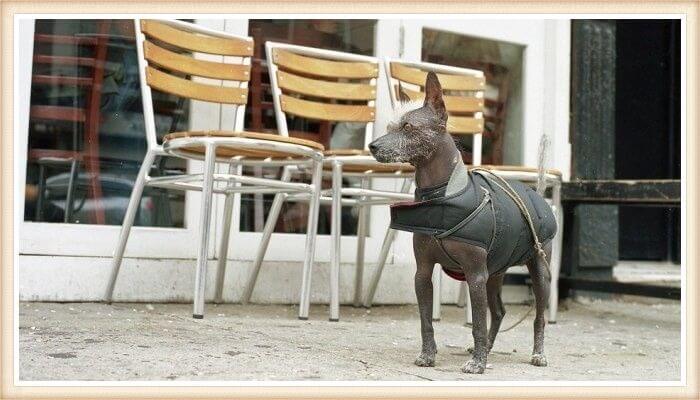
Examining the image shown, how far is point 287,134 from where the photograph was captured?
3949mm

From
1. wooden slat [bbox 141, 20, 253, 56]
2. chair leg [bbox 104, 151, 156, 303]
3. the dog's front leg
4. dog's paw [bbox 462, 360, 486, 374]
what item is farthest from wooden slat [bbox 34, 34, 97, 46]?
dog's paw [bbox 462, 360, 486, 374]

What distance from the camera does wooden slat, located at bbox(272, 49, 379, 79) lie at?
3945mm

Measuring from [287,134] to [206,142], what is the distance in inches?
32.9

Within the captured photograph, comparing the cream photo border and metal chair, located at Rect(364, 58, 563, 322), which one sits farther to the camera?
metal chair, located at Rect(364, 58, 563, 322)

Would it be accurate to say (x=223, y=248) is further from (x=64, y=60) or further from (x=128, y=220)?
(x=64, y=60)

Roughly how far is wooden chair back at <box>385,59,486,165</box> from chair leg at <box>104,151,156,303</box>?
1173 mm

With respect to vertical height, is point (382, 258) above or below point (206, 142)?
below

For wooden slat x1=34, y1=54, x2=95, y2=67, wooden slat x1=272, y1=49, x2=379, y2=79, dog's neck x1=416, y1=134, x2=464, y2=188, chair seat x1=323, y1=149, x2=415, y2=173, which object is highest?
wooden slat x1=272, y1=49, x2=379, y2=79

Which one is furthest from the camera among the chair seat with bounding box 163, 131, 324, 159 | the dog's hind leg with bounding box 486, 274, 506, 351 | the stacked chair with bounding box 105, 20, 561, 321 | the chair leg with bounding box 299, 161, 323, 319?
the chair leg with bounding box 299, 161, 323, 319

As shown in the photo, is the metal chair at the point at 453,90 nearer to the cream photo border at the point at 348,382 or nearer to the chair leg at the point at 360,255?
the chair leg at the point at 360,255

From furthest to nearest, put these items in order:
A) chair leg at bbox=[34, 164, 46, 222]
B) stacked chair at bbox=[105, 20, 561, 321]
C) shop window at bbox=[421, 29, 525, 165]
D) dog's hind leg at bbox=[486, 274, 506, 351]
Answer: shop window at bbox=[421, 29, 525, 165]
chair leg at bbox=[34, 164, 46, 222]
stacked chair at bbox=[105, 20, 561, 321]
dog's hind leg at bbox=[486, 274, 506, 351]

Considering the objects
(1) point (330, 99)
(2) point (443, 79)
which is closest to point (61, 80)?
(1) point (330, 99)

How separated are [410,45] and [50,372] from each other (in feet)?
9.29

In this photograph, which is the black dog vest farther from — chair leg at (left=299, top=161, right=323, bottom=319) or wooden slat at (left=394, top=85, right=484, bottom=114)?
wooden slat at (left=394, top=85, right=484, bottom=114)
